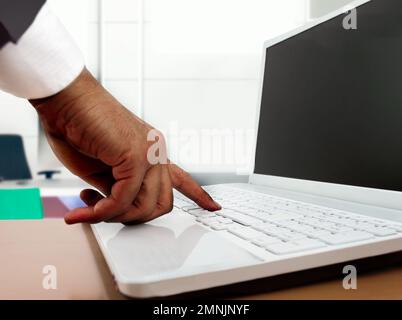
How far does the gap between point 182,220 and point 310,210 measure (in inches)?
6.9

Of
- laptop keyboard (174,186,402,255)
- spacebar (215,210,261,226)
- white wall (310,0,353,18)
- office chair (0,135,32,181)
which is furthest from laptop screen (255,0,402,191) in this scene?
office chair (0,135,32,181)

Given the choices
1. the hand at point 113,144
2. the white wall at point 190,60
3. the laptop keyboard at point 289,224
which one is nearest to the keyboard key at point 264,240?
the laptop keyboard at point 289,224

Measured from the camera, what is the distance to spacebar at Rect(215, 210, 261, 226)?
1.65 feet

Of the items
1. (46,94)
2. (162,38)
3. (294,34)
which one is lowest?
(46,94)

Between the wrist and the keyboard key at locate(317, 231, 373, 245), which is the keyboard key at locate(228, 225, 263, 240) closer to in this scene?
the keyboard key at locate(317, 231, 373, 245)

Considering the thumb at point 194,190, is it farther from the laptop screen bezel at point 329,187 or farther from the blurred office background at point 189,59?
the blurred office background at point 189,59

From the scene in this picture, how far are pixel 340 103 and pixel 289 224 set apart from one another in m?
0.34

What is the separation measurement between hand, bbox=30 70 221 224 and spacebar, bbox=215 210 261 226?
0.27 ft

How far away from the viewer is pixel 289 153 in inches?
35.4

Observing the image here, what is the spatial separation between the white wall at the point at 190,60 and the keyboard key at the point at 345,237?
2905 mm

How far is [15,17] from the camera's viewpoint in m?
0.42

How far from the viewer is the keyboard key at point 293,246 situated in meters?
0.37
